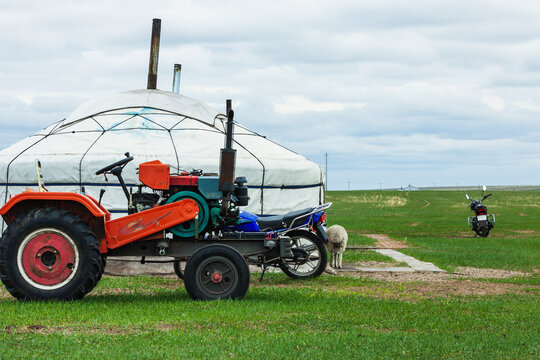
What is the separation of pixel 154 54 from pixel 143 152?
4016 mm

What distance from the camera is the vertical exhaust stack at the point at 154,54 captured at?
612 inches

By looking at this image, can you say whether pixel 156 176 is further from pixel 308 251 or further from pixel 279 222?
pixel 308 251

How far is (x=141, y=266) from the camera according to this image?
11375mm

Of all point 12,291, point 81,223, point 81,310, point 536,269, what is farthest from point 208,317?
point 536,269

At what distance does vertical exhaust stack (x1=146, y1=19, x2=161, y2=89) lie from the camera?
1555 cm

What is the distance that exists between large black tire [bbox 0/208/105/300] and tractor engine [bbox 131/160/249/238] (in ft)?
2.92

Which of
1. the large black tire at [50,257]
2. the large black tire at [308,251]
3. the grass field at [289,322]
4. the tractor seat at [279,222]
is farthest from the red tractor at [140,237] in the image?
the large black tire at [308,251]

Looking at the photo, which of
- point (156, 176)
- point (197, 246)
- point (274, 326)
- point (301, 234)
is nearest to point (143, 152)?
point (301, 234)

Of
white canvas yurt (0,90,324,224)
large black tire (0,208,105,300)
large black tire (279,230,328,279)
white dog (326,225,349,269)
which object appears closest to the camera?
large black tire (0,208,105,300)

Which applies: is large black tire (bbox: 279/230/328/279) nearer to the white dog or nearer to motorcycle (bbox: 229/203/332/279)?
motorcycle (bbox: 229/203/332/279)

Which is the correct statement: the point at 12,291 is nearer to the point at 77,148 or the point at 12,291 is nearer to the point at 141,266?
the point at 141,266

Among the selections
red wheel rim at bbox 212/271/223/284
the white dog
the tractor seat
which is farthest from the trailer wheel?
the white dog

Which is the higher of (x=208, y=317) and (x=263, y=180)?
(x=263, y=180)

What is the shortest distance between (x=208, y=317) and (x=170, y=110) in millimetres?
8269
